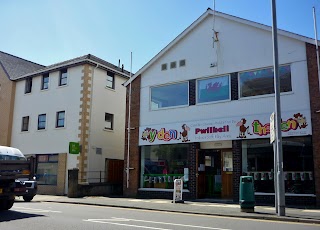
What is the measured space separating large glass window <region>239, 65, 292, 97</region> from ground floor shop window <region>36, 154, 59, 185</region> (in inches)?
521

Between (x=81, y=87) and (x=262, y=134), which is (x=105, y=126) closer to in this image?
(x=81, y=87)

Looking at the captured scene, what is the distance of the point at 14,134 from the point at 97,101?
7.45 meters

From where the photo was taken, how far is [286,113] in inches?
620

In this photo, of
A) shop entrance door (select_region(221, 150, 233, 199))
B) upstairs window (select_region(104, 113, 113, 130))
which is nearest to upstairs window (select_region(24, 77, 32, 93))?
upstairs window (select_region(104, 113, 113, 130))

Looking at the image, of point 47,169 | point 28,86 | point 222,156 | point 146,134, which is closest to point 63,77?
point 28,86

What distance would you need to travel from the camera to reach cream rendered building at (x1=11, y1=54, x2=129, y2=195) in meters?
23.1

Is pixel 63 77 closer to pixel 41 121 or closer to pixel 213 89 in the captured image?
pixel 41 121

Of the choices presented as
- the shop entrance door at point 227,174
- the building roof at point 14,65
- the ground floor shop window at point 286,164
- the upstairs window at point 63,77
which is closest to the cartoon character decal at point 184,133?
the shop entrance door at point 227,174

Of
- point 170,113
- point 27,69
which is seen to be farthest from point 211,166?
point 27,69

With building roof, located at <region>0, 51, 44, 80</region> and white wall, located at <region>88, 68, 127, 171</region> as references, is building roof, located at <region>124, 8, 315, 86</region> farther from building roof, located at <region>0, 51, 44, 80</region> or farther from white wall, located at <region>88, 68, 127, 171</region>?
building roof, located at <region>0, 51, 44, 80</region>

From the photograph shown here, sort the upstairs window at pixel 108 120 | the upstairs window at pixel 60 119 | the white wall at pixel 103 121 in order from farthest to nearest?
the upstairs window at pixel 108 120 → the upstairs window at pixel 60 119 → the white wall at pixel 103 121

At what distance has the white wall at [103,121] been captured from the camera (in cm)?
2353

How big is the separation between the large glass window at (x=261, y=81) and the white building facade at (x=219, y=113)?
0.15 feet

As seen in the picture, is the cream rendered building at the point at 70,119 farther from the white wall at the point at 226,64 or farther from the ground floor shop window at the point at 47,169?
the white wall at the point at 226,64
